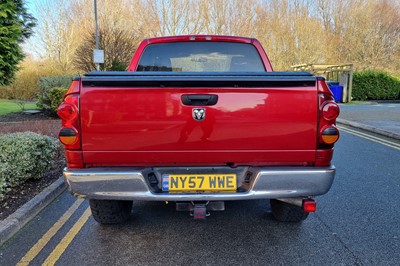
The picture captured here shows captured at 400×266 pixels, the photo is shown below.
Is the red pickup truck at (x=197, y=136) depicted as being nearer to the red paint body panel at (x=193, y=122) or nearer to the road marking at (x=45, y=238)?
the red paint body panel at (x=193, y=122)

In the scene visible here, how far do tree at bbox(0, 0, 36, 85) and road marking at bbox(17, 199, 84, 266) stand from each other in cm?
711

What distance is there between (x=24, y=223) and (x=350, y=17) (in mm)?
34445

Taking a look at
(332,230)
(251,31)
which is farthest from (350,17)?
(332,230)

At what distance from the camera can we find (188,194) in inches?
113

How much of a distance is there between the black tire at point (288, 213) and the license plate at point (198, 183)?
3.75ft

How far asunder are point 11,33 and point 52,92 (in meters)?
3.10

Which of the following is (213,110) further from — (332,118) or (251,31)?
(251,31)

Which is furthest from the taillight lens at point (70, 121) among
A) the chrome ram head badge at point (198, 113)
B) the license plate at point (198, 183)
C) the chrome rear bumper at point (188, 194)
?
the chrome ram head badge at point (198, 113)

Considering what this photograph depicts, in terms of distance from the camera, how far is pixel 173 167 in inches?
115

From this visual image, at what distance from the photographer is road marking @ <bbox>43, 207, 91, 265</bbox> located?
10.1 ft

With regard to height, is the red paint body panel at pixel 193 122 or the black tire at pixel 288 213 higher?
the red paint body panel at pixel 193 122

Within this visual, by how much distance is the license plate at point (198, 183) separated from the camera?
9.46 feet

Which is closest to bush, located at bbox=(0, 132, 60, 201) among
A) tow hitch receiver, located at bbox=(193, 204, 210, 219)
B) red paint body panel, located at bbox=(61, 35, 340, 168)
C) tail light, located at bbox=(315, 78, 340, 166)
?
red paint body panel, located at bbox=(61, 35, 340, 168)

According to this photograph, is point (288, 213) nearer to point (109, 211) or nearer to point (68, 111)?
point (109, 211)
